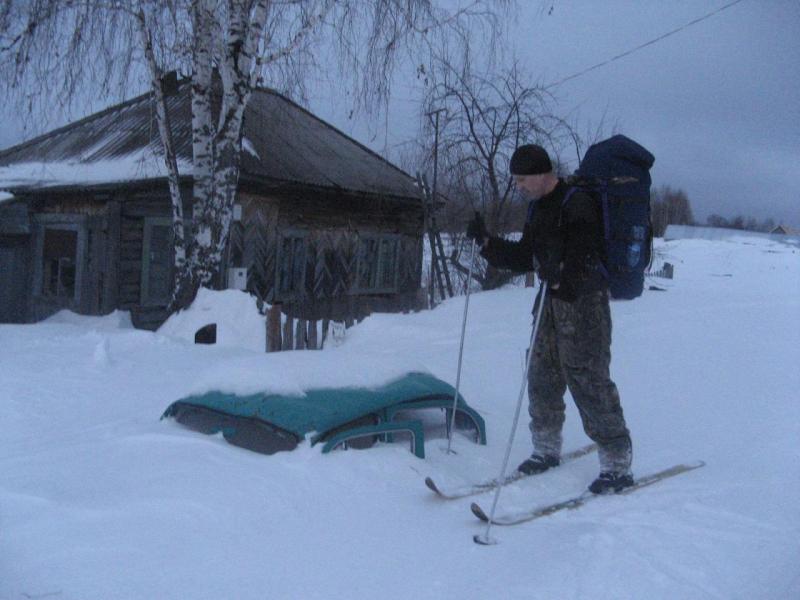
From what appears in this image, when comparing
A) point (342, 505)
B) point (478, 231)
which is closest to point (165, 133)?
point (478, 231)

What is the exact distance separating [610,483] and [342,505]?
4.75 feet

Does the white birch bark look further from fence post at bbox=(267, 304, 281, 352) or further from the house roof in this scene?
fence post at bbox=(267, 304, 281, 352)

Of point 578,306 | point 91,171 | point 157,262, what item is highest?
point 91,171

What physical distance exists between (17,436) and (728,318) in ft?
33.2

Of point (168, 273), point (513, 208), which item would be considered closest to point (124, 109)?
point (168, 273)

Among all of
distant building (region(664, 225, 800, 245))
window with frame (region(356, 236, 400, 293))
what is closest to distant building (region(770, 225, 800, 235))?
distant building (region(664, 225, 800, 245))

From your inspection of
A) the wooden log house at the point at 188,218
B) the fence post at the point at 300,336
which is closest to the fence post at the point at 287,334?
the fence post at the point at 300,336

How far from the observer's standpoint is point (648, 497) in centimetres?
377

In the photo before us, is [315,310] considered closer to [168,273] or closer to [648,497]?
[168,273]

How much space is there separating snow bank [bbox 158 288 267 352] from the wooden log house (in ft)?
7.14

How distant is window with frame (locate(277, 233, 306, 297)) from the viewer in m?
14.4

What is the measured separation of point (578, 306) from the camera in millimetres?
4004

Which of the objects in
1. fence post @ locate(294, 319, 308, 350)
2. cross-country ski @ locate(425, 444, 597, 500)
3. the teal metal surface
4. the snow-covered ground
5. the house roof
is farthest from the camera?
the house roof

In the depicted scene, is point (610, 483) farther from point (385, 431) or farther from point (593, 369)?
point (385, 431)
